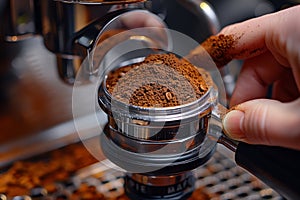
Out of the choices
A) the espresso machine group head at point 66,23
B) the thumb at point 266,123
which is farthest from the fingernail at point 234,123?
the espresso machine group head at point 66,23

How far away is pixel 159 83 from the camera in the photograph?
432 millimetres

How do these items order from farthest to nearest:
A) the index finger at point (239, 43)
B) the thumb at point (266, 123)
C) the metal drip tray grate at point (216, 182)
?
1. the metal drip tray grate at point (216, 182)
2. the index finger at point (239, 43)
3. the thumb at point (266, 123)

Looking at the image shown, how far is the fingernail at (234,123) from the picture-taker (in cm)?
42

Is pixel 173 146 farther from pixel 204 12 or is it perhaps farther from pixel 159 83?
pixel 204 12

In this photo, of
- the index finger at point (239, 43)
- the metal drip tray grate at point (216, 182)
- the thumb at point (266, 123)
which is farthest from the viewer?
the metal drip tray grate at point (216, 182)

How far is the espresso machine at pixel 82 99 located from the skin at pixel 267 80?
3 centimetres

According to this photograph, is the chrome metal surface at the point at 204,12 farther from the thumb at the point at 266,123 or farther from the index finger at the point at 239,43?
the thumb at the point at 266,123

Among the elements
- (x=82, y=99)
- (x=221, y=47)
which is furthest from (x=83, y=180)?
(x=221, y=47)

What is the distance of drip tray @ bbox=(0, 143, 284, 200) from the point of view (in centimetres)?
58

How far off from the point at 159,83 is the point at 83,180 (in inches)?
9.0

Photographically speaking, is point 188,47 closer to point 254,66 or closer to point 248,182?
point 254,66

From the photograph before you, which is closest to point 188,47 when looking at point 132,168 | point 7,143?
point 132,168

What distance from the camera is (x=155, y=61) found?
45 centimetres

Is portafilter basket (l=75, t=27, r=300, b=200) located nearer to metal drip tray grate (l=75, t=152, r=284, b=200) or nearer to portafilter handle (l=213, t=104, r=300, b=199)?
portafilter handle (l=213, t=104, r=300, b=199)
